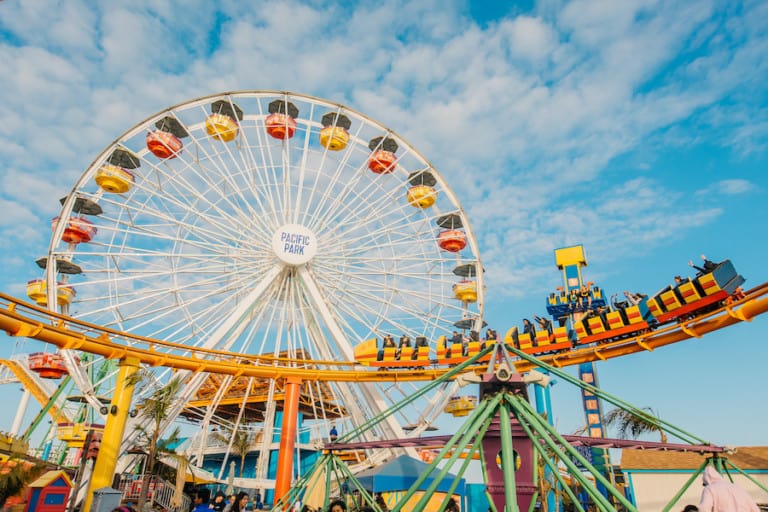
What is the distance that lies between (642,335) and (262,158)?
1605cm

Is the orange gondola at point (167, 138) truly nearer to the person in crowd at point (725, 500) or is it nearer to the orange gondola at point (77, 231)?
the orange gondola at point (77, 231)

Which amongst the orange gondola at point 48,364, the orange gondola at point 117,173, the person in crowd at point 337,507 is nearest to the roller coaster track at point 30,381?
the orange gondola at point 48,364

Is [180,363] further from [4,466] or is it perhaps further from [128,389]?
[4,466]

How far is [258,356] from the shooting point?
→ 17141 mm

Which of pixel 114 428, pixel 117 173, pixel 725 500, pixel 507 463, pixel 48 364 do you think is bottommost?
pixel 725 500

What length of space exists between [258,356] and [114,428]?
4.69m

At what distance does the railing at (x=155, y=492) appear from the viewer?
17250 mm

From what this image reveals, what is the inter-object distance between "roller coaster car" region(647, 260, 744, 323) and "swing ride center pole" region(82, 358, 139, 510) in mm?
15664

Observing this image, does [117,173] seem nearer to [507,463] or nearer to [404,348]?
[404,348]

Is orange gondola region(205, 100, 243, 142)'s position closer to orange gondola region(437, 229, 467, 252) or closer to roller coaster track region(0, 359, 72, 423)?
orange gondola region(437, 229, 467, 252)

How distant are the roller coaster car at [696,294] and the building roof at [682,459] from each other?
6735 mm

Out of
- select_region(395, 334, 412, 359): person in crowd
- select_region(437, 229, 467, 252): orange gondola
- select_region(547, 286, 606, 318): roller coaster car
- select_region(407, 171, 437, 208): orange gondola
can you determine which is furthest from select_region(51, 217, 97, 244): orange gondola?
select_region(547, 286, 606, 318): roller coaster car

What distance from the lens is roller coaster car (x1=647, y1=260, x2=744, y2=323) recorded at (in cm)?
1260

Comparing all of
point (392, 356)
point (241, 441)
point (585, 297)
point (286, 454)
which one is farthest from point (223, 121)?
point (585, 297)
